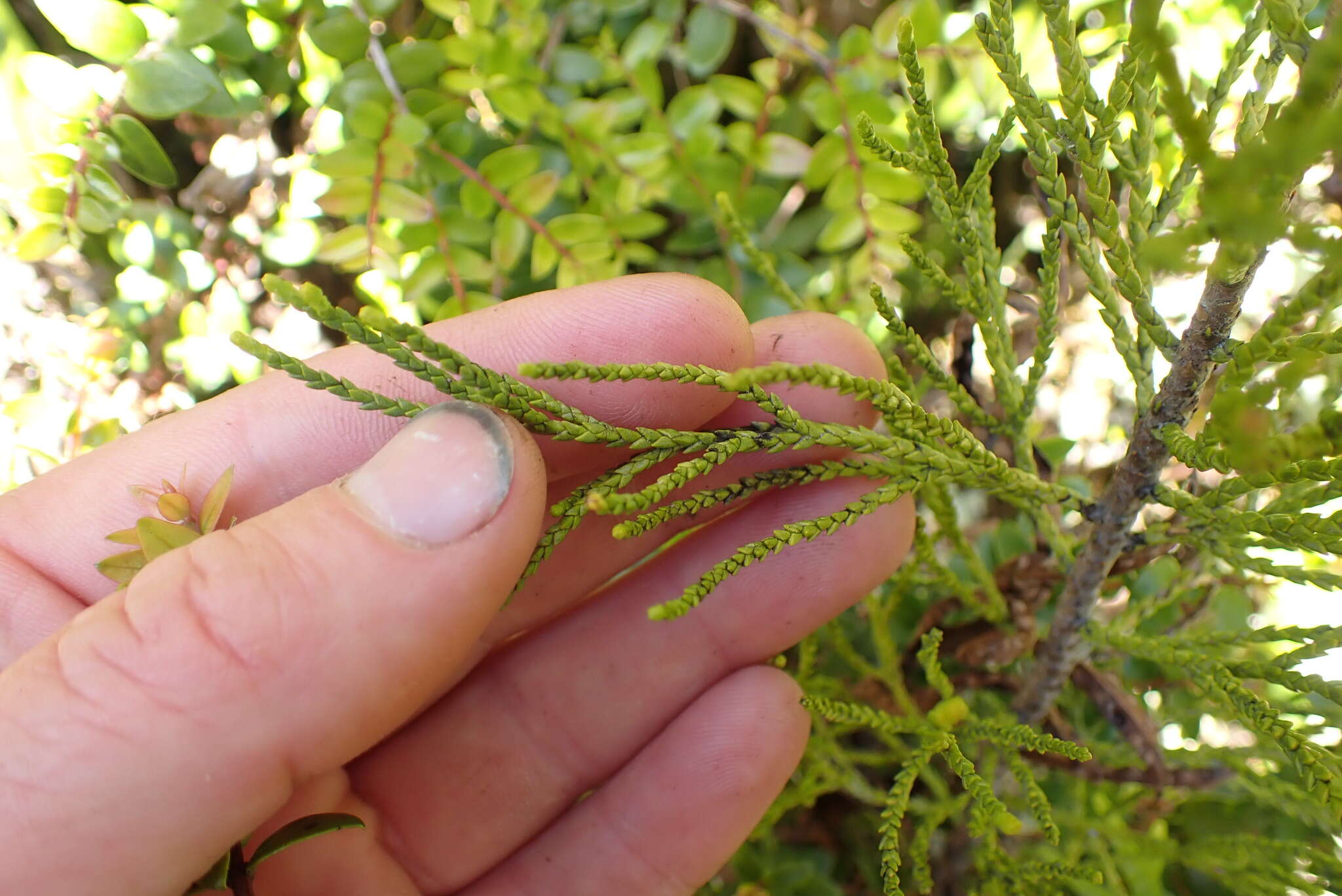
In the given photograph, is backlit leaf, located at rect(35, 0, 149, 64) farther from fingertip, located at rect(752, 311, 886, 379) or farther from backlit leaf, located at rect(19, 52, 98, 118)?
fingertip, located at rect(752, 311, 886, 379)

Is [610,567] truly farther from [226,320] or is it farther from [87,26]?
[87,26]

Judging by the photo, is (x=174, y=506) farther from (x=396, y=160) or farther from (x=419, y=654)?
(x=396, y=160)

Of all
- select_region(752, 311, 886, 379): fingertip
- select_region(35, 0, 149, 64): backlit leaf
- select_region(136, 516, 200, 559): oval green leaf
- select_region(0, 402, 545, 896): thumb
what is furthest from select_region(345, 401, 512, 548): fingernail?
select_region(35, 0, 149, 64): backlit leaf

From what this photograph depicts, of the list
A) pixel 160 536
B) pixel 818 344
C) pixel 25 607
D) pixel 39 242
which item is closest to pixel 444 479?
pixel 160 536

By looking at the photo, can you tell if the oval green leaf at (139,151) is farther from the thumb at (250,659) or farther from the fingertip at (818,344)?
the fingertip at (818,344)

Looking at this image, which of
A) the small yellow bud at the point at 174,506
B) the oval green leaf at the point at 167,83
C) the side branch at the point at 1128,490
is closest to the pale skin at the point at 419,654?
the small yellow bud at the point at 174,506

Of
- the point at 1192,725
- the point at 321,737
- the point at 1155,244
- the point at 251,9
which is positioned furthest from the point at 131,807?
the point at 1192,725
